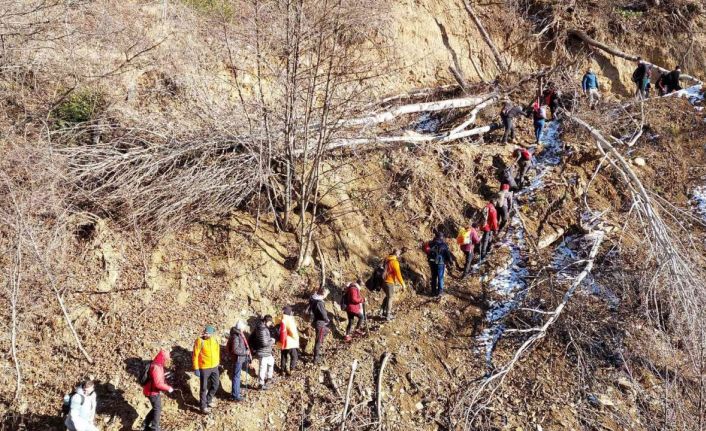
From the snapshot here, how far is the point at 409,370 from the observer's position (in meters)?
8.84

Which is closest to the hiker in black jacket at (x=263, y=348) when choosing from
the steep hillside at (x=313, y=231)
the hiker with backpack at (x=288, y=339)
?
the hiker with backpack at (x=288, y=339)

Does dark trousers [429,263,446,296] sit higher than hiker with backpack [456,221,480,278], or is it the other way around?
hiker with backpack [456,221,480,278]

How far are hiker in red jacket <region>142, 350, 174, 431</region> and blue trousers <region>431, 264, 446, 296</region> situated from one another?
195 inches

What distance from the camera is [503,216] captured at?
11047 millimetres

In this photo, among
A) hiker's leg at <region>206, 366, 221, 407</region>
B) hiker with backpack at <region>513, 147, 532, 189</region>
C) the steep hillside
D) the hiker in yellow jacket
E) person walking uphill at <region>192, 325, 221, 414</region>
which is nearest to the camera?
person walking uphill at <region>192, 325, 221, 414</region>

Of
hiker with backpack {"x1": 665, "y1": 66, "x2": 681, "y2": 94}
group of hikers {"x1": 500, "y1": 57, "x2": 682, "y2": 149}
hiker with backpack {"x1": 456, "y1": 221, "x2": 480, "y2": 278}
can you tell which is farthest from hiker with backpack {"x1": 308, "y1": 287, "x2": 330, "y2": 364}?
hiker with backpack {"x1": 665, "y1": 66, "x2": 681, "y2": 94}

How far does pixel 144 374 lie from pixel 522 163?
8831 mm

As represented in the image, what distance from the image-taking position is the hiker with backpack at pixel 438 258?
9797 millimetres

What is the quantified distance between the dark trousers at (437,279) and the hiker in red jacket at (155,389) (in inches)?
195

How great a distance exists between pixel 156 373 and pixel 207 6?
10.9m

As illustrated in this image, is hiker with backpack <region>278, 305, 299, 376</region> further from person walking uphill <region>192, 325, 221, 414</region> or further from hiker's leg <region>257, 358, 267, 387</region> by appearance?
person walking uphill <region>192, 325, 221, 414</region>

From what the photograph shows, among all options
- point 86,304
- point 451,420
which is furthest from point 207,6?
point 451,420

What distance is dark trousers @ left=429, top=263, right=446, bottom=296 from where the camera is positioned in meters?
9.91

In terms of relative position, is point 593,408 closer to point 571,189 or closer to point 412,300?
point 412,300
